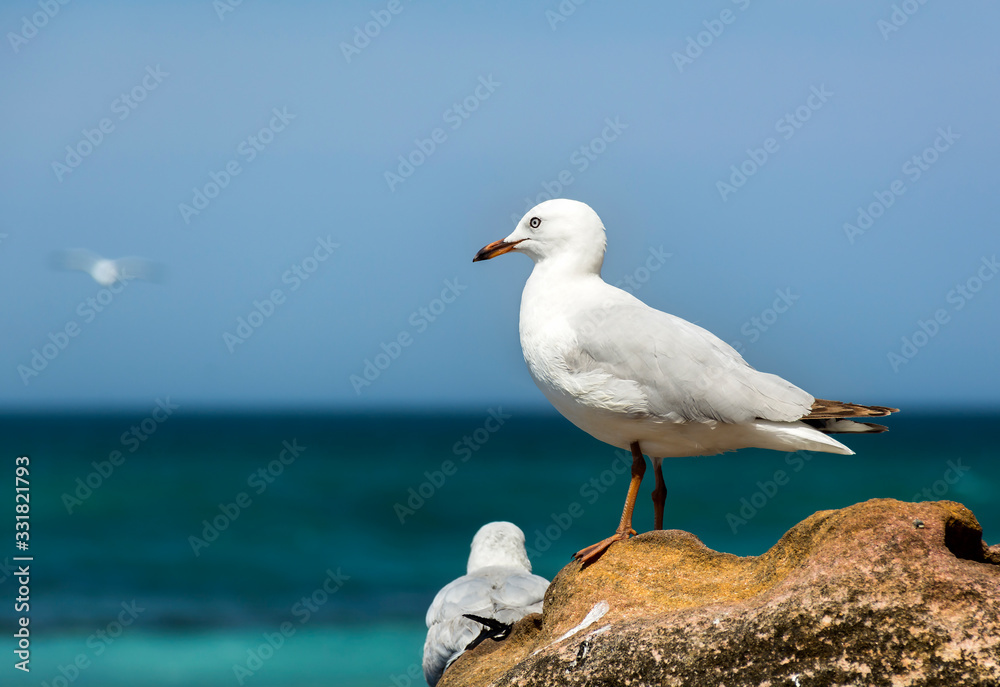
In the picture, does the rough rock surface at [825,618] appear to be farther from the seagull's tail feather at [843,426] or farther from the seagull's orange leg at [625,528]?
the seagull's tail feather at [843,426]

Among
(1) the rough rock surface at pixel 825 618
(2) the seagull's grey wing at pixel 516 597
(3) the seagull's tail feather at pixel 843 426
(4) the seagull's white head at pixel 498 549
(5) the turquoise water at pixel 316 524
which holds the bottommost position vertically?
(1) the rough rock surface at pixel 825 618

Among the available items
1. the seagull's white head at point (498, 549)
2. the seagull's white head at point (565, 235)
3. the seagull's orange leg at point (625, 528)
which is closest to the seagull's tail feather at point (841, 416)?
the seagull's orange leg at point (625, 528)

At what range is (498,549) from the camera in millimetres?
9023

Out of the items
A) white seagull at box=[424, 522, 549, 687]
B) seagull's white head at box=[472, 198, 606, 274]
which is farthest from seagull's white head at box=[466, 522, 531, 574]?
seagull's white head at box=[472, 198, 606, 274]

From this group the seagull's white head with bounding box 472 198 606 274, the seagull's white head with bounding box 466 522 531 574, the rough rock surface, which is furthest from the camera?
the seagull's white head with bounding box 466 522 531 574

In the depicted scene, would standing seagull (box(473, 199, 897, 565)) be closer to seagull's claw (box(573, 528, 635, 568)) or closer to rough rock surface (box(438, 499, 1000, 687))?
seagull's claw (box(573, 528, 635, 568))

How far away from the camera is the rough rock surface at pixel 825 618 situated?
3.24m

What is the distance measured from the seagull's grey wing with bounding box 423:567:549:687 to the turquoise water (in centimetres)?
815

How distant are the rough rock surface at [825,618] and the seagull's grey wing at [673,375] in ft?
3.41

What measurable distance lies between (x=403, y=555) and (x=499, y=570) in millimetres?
17665

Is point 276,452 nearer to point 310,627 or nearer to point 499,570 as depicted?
point 310,627

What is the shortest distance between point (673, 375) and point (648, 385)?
0.48 ft

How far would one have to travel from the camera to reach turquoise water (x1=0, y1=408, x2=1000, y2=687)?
1716cm

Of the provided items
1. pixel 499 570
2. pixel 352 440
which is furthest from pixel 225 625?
pixel 352 440
